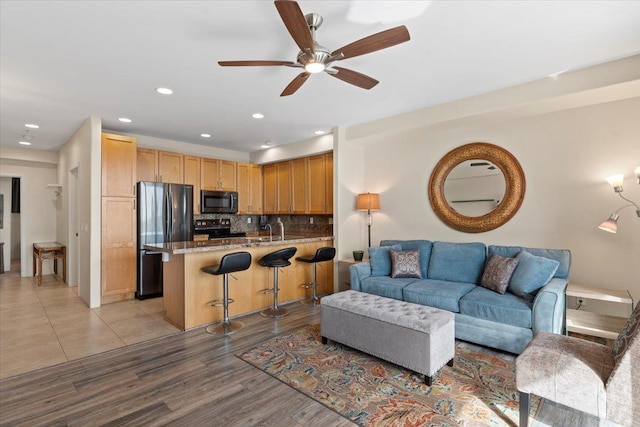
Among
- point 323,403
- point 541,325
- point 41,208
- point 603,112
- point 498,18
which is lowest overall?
point 323,403

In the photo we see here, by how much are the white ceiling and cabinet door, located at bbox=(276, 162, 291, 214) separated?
206 centimetres

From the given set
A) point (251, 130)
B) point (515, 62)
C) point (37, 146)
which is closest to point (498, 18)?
point (515, 62)

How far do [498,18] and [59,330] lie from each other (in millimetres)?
5197

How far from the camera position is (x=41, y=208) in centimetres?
691

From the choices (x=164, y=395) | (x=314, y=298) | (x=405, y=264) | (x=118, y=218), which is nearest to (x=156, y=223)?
(x=118, y=218)

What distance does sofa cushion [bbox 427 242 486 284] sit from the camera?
3.78 meters

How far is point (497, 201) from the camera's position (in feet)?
13.4

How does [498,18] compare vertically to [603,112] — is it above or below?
above

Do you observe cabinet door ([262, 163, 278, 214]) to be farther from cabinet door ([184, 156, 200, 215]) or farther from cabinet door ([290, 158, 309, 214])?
cabinet door ([184, 156, 200, 215])

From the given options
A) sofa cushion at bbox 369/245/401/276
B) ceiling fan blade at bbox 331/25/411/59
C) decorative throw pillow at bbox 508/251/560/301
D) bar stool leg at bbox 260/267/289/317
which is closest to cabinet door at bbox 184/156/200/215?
bar stool leg at bbox 260/267/289/317

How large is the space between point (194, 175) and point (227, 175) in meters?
0.70

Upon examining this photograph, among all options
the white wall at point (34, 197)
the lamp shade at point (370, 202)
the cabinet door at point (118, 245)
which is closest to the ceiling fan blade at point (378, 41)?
the lamp shade at point (370, 202)

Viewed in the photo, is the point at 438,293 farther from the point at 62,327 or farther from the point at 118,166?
the point at 118,166

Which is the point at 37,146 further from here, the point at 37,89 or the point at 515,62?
the point at 515,62
